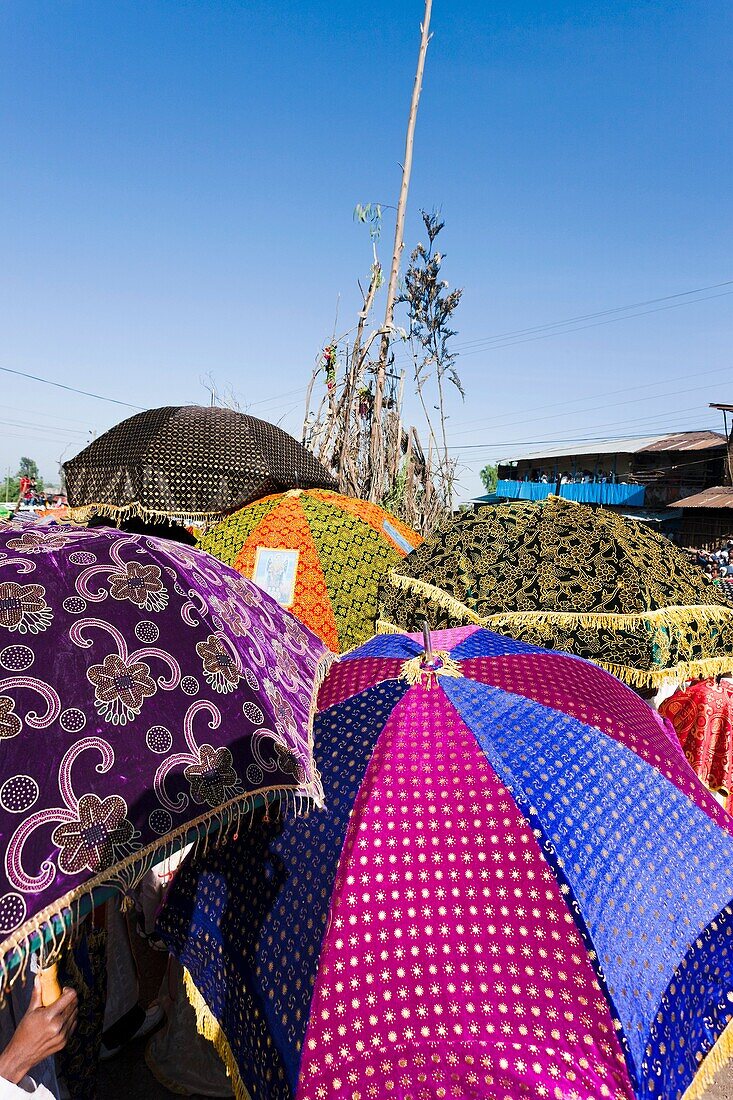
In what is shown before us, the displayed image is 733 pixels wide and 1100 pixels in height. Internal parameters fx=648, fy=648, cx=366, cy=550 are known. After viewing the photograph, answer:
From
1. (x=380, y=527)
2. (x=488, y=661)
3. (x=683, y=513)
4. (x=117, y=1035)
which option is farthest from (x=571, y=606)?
(x=683, y=513)

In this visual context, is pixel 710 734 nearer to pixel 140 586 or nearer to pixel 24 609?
pixel 140 586

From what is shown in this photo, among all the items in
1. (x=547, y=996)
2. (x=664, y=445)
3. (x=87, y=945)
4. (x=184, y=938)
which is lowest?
(x=87, y=945)

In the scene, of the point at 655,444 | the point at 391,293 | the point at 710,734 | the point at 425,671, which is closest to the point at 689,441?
the point at 655,444

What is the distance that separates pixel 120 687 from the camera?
1.33 meters

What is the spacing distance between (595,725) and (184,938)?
1404 mm

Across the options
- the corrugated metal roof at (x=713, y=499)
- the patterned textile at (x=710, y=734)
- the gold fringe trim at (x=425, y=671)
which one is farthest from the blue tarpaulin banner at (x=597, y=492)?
the gold fringe trim at (x=425, y=671)

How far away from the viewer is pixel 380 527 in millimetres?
5133

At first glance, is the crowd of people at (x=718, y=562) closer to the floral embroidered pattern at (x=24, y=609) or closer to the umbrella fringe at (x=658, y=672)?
the umbrella fringe at (x=658, y=672)

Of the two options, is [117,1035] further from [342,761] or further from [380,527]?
[380,527]

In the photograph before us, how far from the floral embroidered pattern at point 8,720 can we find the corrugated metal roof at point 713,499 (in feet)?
78.8

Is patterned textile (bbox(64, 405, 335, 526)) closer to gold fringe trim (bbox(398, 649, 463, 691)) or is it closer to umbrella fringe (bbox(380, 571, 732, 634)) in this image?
umbrella fringe (bbox(380, 571, 732, 634))

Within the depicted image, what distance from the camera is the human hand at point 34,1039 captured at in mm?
1429

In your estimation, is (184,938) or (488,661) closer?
(184,938)

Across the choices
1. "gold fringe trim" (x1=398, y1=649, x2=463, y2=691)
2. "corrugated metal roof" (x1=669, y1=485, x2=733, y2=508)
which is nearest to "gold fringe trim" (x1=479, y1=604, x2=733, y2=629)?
"gold fringe trim" (x1=398, y1=649, x2=463, y2=691)
